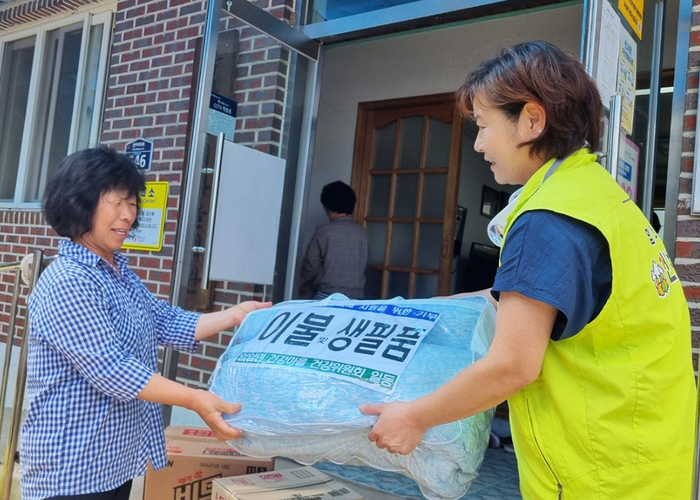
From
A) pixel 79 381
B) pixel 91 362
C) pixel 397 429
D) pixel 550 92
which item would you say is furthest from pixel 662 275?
pixel 79 381

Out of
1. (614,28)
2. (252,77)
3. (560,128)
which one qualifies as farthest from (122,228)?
(252,77)

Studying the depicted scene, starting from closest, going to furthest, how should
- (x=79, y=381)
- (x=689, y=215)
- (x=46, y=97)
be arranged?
1. (x=79, y=381)
2. (x=689, y=215)
3. (x=46, y=97)

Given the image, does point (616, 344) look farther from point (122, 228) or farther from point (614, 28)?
point (614, 28)

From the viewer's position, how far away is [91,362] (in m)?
1.58

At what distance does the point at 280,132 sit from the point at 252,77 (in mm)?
355

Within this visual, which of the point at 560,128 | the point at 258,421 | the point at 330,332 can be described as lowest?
the point at 258,421

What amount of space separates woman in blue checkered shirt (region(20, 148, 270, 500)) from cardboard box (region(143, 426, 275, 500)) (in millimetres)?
395

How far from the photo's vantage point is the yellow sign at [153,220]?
4238 mm

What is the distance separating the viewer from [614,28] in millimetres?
2396

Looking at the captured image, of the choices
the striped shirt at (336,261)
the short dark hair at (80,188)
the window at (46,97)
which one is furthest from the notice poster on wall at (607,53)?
the window at (46,97)

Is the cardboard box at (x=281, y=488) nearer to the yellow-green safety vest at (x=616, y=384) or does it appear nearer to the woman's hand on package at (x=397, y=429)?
the woman's hand on package at (x=397, y=429)

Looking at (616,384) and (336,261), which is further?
(336,261)

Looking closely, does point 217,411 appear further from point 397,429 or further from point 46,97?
point 46,97

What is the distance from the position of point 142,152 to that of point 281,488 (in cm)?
302
